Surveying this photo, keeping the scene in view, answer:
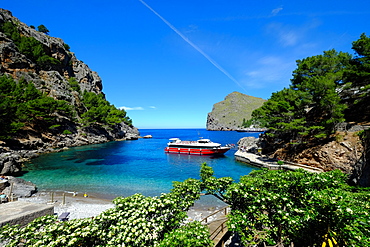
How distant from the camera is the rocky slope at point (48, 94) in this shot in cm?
3531

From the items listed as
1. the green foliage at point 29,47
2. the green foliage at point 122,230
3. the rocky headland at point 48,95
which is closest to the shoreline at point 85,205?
the green foliage at point 122,230

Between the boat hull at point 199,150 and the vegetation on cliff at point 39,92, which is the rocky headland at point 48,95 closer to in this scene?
the vegetation on cliff at point 39,92

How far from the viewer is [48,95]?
56.5 metres

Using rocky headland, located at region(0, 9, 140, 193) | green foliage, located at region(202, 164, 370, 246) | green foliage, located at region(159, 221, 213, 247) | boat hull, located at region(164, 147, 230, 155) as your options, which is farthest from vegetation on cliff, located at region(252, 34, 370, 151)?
rocky headland, located at region(0, 9, 140, 193)

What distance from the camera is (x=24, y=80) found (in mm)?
50688

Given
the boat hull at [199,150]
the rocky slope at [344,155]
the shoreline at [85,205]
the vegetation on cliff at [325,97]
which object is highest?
the vegetation on cliff at [325,97]

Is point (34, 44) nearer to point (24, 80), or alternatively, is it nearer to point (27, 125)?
point (24, 80)

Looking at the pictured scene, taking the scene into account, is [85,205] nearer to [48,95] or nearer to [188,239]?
[188,239]

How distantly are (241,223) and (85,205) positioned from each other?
15.3 metres

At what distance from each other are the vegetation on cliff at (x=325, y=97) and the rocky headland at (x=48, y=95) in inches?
1823

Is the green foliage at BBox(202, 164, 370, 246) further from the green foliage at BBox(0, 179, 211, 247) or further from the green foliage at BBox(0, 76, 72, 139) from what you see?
the green foliage at BBox(0, 76, 72, 139)

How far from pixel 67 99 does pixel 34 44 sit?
31.3 meters

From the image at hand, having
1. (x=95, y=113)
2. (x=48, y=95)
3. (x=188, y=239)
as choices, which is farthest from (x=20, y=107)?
(x=188, y=239)

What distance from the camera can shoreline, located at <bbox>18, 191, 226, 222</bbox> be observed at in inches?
508
